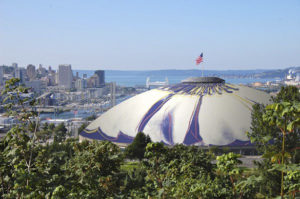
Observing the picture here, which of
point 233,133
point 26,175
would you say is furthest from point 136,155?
point 26,175

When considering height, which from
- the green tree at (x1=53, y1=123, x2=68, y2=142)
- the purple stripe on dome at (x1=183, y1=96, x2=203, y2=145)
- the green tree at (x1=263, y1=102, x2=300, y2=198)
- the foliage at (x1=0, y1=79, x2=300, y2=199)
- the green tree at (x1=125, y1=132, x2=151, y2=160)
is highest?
the green tree at (x1=263, y1=102, x2=300, y2=198)

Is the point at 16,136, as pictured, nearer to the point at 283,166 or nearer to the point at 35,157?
the point at 35,157

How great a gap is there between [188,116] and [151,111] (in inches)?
162

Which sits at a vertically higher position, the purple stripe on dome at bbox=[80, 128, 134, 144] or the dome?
the dome

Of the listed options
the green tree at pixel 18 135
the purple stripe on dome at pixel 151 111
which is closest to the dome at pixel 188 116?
the purple stripe on dome at pixel 151 111

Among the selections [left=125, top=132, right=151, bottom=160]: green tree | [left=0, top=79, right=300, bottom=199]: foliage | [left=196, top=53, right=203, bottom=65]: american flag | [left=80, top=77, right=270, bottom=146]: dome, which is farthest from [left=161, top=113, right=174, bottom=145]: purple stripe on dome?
[left=0, top=79, right=300, bottom=199]: foliage

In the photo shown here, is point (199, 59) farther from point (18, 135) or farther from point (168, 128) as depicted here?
point (18, 135)

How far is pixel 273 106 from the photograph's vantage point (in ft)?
11.5

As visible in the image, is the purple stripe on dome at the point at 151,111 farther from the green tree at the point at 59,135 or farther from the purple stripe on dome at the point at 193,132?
the green tree at the point at 59,135

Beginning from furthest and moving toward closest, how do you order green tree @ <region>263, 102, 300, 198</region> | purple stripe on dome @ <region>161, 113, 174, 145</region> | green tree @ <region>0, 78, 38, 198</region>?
purple stripe on dome @ <region>161, 113, 174, 145</region> → green tree @ <region>0, 78, 38, 198</region> → green tree @ <region>263, 102, 300, 198</region>

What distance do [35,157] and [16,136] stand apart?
84 cm

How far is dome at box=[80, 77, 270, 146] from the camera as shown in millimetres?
35812

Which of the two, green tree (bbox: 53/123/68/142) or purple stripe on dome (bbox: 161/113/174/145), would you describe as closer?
purple stripe on dome (bbox: 161/113/174/145)

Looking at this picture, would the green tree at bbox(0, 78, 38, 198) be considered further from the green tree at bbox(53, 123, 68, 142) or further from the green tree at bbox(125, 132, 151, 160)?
the green tree at bbox(53, 123, 68, 142)
